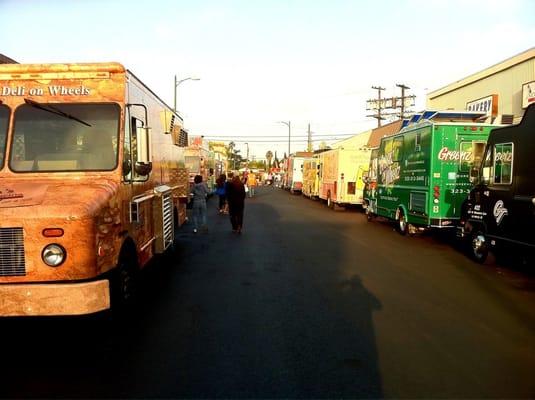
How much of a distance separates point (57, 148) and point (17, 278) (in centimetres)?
192

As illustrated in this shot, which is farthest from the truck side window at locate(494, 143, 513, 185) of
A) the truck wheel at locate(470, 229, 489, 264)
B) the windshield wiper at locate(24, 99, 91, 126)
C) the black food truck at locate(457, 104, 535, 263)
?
the windshield wiper at locate(24, 99, 91, 126)

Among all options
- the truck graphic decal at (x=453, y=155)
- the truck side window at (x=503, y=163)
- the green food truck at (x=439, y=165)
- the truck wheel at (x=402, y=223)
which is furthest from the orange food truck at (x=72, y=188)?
the truck wheel at (x=402, y=223)

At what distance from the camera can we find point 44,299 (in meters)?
4.89

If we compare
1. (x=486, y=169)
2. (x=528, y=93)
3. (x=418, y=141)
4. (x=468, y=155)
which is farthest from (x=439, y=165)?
(x=528, y=93)

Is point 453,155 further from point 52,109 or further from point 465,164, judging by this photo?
point 52,109

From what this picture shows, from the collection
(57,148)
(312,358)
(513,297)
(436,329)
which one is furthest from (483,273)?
(57,148)

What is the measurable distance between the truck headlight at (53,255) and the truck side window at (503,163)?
25.6 feet

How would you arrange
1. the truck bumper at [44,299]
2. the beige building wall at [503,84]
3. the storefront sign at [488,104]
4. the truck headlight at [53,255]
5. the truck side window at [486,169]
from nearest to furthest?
1. the truck bumper at [44,299]
2. the truck headlight at [53,255]
3. the truck side window at [486,169]
4. the beige building wall at [503,84]
5. the storefront sign at [488,104]

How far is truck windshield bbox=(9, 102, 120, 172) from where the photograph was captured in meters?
6.24

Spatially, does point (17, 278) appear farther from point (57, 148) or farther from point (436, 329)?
point (436, 329)

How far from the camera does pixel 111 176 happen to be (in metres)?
6.18

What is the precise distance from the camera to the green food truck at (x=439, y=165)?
12.5 meters

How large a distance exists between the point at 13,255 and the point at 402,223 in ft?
39.9

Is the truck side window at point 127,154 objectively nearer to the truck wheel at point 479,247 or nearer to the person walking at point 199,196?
the truck wheel at point 479,247
